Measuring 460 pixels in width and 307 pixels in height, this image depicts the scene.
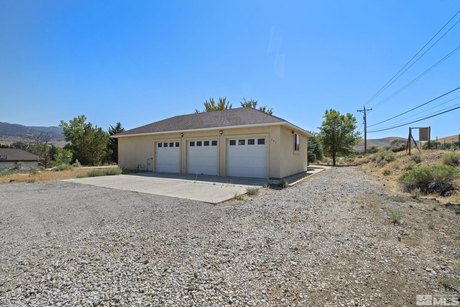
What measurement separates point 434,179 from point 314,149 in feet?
63.0

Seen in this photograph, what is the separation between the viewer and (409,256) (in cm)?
329

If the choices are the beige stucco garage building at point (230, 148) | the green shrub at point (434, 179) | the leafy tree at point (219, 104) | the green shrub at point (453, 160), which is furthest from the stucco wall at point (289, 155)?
the leafy tree at point (219, 104)

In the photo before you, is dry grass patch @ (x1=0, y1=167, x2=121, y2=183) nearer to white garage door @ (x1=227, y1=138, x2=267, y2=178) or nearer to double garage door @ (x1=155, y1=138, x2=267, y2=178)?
double garage door @ (x1=155, y1=138, x2=267, y2=178)

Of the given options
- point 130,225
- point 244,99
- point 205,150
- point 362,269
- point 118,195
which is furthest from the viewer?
point 244,99

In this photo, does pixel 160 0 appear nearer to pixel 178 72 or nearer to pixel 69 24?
pixel 69 24

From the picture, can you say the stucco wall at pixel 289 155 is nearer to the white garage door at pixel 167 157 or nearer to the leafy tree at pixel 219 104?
the white garage door at pixel 167 157

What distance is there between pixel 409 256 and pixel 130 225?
489cm

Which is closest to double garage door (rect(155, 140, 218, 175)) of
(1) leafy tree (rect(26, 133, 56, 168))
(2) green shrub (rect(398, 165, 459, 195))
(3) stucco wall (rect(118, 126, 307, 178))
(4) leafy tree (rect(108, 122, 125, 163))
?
(3) stucco wall (rect(118, 126, 307, 178))

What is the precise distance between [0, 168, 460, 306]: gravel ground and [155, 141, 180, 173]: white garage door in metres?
9.12

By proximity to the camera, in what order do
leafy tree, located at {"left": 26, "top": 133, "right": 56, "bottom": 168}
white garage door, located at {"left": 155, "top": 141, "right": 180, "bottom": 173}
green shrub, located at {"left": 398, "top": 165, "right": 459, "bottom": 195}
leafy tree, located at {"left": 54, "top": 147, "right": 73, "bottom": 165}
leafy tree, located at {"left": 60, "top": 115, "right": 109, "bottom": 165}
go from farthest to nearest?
leafy tree, located at {"left": 60, "top": 115, "right": 109, "bottom": 165} < leafy tree, located at {"left": 26, "top": 133, "right": 56, "bottom": 168} < leafy tree, located at {"left": 54, "top": 147, "right": 73, "bottom": 165} < white garage door, located at {"left": 155, "top": 141, "right": 180, "bottom": 173} < green shrub, located at {"left": 398, "top": 165, "right": 459, "bottom": 195}

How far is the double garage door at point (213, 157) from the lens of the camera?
12.2 metres

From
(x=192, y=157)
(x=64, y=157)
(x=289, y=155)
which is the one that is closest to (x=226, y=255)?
(x=289, y=155)

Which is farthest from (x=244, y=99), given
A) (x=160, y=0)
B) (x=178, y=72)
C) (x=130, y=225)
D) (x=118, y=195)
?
(x=130, y=225)

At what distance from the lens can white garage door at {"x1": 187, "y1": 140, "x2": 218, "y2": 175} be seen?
44.5 feet
